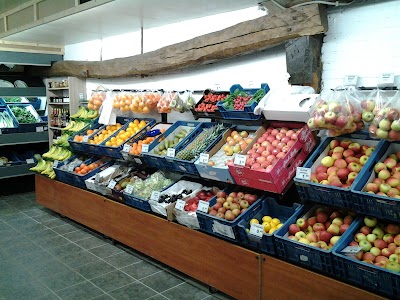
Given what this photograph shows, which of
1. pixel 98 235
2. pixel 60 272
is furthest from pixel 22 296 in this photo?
pixel 98 235

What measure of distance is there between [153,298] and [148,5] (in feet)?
8.88

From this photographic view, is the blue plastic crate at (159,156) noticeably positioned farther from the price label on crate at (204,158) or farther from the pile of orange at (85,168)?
the pile of orange at (85,168)

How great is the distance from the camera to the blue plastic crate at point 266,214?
2.76 meters

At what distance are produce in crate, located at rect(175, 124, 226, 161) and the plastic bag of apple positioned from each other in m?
1.20

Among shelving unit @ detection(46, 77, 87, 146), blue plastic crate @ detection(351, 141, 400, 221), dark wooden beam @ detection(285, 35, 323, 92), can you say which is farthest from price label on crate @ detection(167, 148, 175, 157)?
shelving unit @ detection(46, 77, 87, 146)

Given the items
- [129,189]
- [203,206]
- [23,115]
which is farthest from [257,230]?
[23,115]

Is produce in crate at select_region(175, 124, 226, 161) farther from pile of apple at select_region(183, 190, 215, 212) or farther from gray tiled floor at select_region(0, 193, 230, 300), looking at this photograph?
gray tiled floor at select_region(0, 193, 230, 300)

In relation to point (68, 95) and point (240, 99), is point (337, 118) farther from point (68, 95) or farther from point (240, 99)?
point (68, 95)

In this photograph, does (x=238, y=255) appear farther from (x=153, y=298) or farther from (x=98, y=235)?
(x=98, y=235)

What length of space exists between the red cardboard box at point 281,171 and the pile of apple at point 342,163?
187 mm

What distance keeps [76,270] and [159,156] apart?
1393 mm

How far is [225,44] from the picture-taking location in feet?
11.8

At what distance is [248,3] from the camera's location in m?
3.53

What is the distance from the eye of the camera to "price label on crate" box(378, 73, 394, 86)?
8.71 ft
